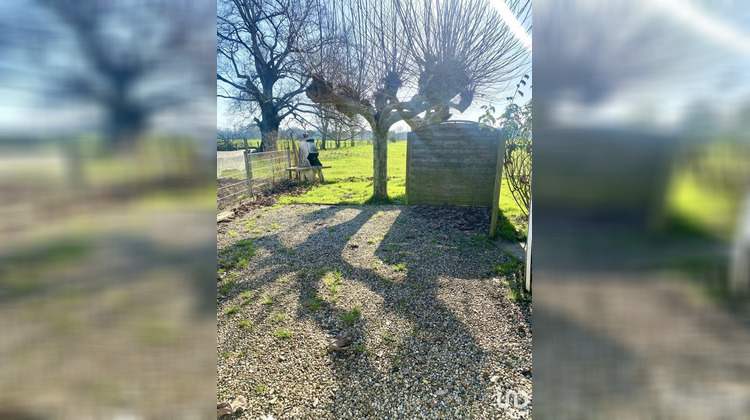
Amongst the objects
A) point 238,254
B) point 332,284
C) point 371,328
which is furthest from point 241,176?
point 371,328

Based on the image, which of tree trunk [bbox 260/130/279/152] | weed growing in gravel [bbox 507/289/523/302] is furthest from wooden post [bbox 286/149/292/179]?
weed growing in gravel [bbox 507/289/523/302]

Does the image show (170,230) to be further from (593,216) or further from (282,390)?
(282,390)

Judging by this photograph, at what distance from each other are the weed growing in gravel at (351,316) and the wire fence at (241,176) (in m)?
5.75

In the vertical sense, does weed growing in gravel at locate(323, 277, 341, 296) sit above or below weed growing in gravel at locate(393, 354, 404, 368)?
above

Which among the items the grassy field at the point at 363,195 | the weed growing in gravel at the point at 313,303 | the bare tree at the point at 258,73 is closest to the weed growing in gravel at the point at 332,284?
the weed growing in gravel at the point at 313,303

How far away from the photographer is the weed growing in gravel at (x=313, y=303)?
10.2ft

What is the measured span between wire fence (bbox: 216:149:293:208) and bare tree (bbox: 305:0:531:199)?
291cm

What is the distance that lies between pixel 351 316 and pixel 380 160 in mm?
5768

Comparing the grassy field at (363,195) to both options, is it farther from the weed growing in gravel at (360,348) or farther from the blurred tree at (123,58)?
the blurred tree at (123,58)

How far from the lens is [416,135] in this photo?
7.66 metres

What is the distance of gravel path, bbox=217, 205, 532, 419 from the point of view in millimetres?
2021

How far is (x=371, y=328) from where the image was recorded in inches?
110

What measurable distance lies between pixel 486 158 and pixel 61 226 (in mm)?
7508

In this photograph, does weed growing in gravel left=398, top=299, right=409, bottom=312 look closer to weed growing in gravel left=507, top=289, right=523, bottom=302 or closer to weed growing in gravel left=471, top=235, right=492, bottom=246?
weed growing in gravel left=507, top=289, right=523, bottom=302
